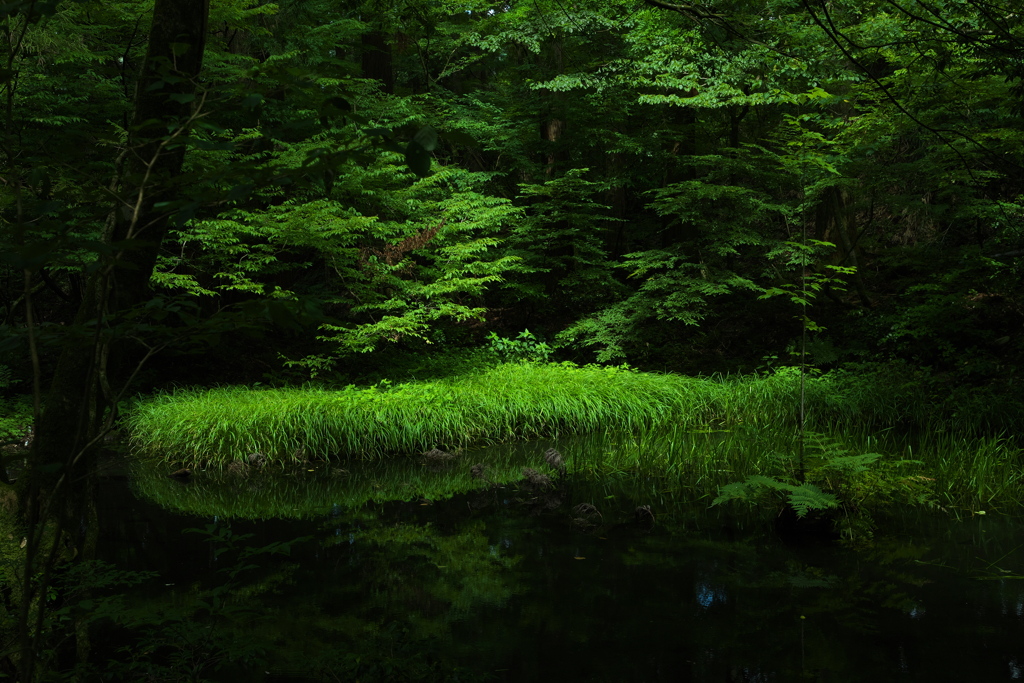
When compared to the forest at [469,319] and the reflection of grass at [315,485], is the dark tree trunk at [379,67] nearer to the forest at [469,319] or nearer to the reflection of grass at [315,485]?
the forest at [469,319]

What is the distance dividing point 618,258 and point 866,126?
4767mm

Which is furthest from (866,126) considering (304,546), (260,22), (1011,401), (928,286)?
(260,22)

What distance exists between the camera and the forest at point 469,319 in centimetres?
217

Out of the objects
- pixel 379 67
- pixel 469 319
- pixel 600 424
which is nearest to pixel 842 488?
pixel 600 424

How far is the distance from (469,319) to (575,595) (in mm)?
6611

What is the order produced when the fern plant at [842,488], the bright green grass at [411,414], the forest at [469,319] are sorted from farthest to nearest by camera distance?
the bright green grass at [411,414] < the fern plant at [842,488] < the forest at [469,319]

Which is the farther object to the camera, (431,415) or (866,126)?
(866,126)

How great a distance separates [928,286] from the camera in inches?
340

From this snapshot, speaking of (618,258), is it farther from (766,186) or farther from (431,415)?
(431,415)

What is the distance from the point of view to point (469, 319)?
391 inches

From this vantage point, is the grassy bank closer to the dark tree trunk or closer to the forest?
the forest

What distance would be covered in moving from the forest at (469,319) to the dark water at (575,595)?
0.04m

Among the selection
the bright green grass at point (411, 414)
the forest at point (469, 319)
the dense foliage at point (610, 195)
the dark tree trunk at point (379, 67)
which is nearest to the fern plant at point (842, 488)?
the forest at point (469, 319)

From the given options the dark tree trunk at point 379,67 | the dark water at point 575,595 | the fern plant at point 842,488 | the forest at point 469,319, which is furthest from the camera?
the dark tree trunk at point 379,67
